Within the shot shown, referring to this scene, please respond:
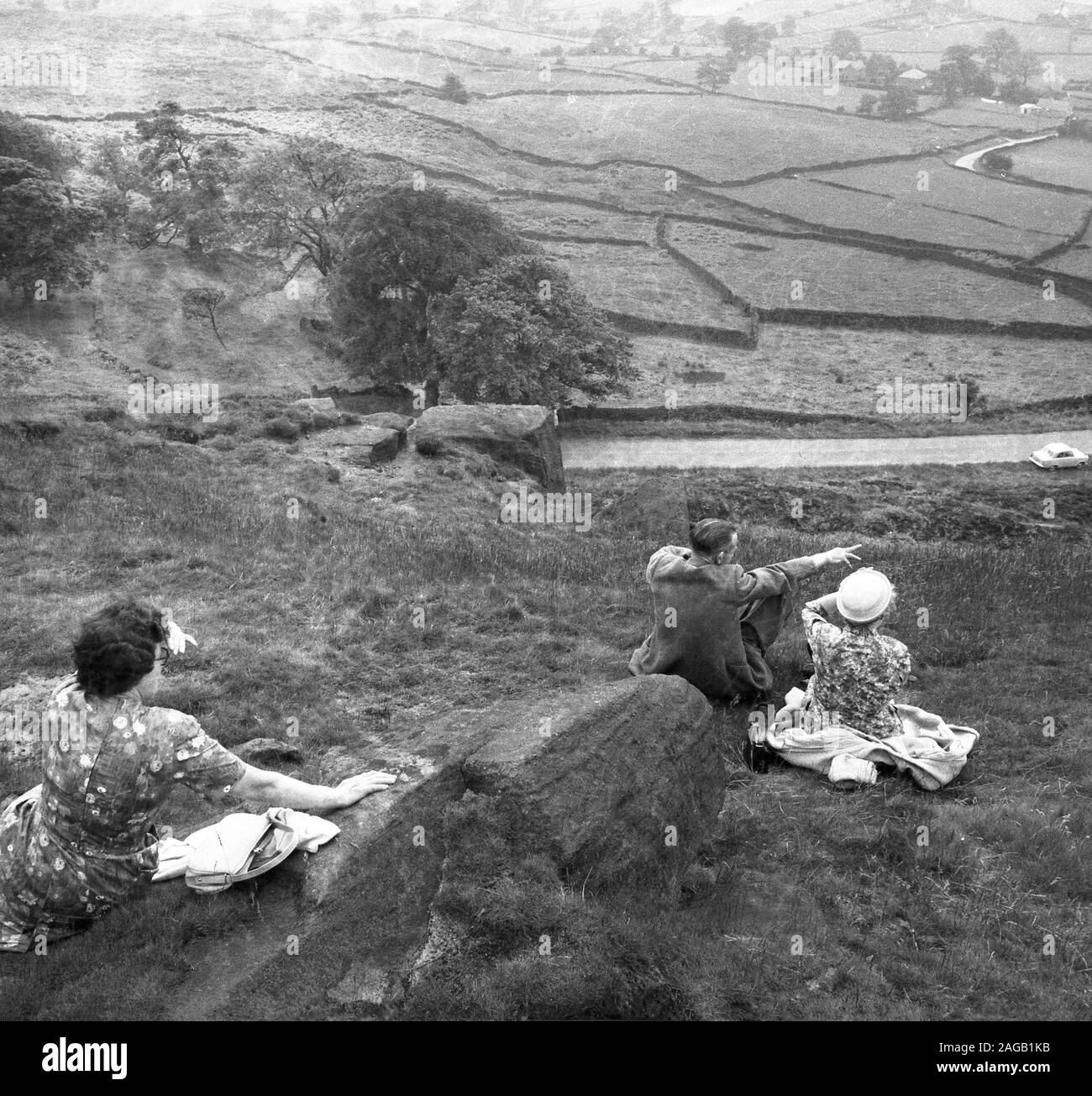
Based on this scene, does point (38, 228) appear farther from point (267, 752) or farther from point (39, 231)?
point (267, 752)

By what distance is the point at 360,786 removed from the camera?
16.9 feet

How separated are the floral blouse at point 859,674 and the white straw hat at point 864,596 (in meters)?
0.15

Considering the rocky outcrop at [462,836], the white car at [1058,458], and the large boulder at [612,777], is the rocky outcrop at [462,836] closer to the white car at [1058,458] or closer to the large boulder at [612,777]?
the large boulder at [612,777]

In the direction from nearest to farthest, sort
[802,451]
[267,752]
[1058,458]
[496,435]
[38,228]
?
[267,752] < [496,435] < [1058,458] < [802,451] < [38,228]

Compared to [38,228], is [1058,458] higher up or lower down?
lower down

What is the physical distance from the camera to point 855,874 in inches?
216

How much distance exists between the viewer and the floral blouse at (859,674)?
6621 millimetres

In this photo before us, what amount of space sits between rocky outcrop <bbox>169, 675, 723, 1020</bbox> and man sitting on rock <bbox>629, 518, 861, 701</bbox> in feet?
5.03

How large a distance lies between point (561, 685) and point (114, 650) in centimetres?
460

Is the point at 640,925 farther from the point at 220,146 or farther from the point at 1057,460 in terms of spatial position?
the point at 220,146

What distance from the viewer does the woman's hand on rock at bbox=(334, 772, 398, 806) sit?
504 cm

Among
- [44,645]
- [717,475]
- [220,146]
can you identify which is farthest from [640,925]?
[220,146]

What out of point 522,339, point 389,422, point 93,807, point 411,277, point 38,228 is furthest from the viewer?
point 38,228

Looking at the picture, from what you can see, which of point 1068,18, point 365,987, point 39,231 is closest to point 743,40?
point 1068,18
